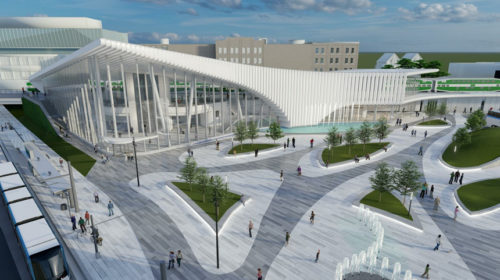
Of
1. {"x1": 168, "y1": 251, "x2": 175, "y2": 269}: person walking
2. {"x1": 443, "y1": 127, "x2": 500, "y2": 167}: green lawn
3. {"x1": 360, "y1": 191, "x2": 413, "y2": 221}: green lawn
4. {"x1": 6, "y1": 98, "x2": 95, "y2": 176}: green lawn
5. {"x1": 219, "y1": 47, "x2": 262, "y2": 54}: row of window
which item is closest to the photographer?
{"x1": 168, "y1": 251, "x2": 175, "y2": 269}: person walking

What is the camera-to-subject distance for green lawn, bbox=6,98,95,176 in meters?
28.5

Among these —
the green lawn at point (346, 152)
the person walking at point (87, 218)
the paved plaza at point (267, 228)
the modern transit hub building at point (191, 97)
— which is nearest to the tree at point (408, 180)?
the paved plaza at point (267, 228)

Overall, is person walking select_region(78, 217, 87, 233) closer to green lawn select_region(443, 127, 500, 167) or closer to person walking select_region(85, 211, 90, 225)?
person walking select_region(85, 211, 90, 225)

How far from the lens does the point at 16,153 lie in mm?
32062

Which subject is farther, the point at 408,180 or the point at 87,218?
the point at 408,180

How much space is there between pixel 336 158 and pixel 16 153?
37.2m

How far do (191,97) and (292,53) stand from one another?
171 ft

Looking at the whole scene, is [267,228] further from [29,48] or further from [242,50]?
[29,48]

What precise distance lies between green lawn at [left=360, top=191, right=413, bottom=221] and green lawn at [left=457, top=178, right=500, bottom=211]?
194 inches

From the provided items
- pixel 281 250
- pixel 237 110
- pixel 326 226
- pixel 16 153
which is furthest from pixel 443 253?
pixel 16 153

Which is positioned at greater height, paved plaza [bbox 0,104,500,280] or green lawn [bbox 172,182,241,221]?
green lawn [bbox 172,182,241,221]

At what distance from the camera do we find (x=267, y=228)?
1725cm

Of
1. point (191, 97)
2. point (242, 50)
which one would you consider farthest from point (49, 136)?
point (242, 50)

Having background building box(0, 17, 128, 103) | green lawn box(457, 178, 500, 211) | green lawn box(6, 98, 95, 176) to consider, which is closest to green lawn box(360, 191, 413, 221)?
green lawn box(457, 178, 500, 211)
